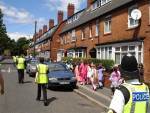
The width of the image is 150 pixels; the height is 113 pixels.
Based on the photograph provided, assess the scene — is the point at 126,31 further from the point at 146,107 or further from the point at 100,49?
the point at 146,107

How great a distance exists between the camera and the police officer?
370cm

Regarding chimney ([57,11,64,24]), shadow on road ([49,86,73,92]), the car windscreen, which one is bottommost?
shadow on road ([49,86,73,92])

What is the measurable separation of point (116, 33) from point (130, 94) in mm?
23772

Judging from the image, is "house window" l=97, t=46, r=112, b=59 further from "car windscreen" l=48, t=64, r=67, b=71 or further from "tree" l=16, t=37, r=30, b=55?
"tree" l=16, t=37, r=30, b=55

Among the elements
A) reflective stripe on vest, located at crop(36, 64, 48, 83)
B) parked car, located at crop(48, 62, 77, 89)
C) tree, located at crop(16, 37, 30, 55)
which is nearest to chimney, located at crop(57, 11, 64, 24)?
parked car, located at crop(48, 62, 77, 89)

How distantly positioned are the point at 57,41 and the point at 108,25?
1527 inches

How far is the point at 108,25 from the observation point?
2978cm

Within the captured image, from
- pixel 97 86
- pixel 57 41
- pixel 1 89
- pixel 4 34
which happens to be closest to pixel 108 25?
pixel 97 86

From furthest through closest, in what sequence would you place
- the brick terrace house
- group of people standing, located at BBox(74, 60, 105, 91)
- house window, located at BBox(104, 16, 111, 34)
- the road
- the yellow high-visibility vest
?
house window, located at BBox(104, 16, 111, 34), the brick terrace house, group of people standing, located at BBox(74, 60, 105, 91), the yellow high-visibility vest, the road

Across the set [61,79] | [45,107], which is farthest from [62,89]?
[45,107]

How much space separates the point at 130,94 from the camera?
381cm

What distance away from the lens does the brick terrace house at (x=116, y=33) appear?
72.7 ft

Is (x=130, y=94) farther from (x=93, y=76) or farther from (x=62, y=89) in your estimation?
(x=62, y=89)

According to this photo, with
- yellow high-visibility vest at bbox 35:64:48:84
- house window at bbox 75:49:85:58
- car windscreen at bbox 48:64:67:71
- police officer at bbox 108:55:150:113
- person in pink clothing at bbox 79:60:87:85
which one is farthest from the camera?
house window at bbox 75:49:85:58
